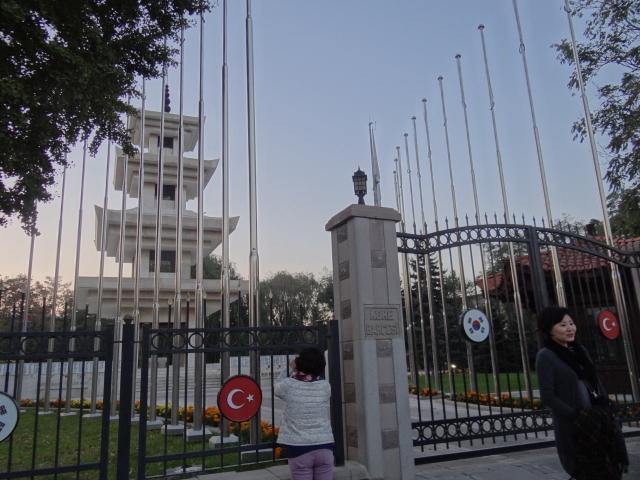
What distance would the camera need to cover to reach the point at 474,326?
20.2 ft

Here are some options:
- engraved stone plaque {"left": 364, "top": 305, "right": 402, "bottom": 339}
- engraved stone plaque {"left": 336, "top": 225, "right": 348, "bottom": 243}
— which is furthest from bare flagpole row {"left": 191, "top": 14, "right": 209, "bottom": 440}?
engraved stone plaque {"left": 336, "top": 225, "right": 348, "bottom": 243}

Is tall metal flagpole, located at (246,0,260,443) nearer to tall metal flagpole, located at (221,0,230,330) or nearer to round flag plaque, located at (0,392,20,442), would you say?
tall metal flagpole, located at (221,0,230,330)

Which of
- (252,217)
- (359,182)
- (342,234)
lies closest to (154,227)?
(252,217)

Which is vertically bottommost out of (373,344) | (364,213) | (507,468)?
(507,468)

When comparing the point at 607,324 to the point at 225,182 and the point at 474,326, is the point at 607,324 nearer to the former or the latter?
the point at 474,326

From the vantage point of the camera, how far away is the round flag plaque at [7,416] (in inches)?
159

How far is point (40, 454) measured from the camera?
24.9 feet

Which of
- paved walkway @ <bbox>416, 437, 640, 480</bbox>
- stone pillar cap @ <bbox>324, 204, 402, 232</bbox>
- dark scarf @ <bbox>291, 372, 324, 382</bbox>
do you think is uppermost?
stone pillar cap @ <bbox>324, 204, 402, 232</bbox>

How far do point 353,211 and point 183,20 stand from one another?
5.58 m

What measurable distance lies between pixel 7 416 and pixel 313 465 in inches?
103

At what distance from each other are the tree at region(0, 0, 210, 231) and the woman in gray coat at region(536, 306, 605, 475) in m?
6.53

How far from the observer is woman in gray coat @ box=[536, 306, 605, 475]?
10.8ft

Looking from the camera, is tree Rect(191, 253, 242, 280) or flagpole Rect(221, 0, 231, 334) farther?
tree Rect(191, 253, 242, 280)

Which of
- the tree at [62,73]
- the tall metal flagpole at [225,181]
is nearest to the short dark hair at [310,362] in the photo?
the tall metal flagpole at [225,181]
